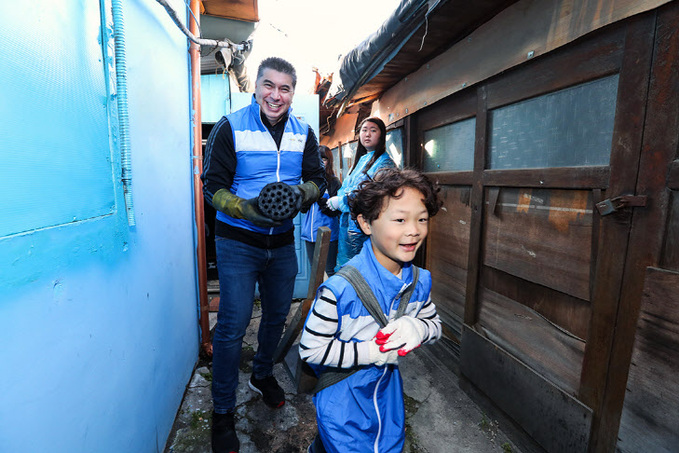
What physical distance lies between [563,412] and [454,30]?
2.89 m

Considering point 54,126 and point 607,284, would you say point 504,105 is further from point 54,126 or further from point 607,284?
point 54,126

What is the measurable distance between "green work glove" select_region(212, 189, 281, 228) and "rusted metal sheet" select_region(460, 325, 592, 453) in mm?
1906

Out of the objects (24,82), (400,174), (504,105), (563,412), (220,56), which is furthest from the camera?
(220,56)

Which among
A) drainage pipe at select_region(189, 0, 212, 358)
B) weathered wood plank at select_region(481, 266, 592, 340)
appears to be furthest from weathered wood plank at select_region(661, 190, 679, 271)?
drainage pipe at select_region(189, 0, 212, 358)

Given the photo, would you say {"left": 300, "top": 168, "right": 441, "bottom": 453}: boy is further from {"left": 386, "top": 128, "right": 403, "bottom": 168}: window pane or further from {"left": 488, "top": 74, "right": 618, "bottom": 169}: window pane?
{"left": 386, "top": 128, "right": 403, "bottom": 168}: window pane

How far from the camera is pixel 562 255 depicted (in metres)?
2.00

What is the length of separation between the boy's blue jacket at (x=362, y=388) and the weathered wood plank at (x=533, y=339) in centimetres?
106

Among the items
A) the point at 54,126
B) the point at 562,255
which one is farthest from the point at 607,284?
the point at 54,126

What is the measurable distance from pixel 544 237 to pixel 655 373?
88 centimetres

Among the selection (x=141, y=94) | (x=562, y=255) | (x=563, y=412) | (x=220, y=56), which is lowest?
(x=563, y=412)

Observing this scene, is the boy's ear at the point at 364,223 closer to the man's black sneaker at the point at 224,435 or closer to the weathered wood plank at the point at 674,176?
the weathered wood plank at the point at 674,176

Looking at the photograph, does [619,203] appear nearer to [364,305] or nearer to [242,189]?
[364,305]

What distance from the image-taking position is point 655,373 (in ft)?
4.80

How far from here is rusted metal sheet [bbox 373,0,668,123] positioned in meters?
1.67
